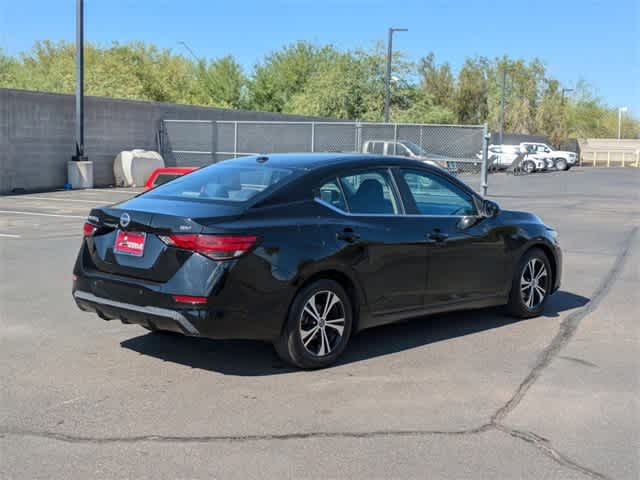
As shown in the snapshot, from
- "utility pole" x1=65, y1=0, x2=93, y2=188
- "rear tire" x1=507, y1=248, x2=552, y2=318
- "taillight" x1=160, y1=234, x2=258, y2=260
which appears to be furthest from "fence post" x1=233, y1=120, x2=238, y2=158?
"taillight" x1=160, y1=234, x2=258, y2=260

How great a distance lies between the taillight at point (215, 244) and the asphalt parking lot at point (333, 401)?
2.91ft

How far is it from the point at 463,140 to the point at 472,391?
811 inches

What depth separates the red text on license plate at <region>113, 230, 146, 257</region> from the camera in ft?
19.0

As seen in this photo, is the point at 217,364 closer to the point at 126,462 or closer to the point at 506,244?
the point at 126,462

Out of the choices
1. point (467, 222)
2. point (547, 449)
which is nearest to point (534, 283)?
point (467, 222)

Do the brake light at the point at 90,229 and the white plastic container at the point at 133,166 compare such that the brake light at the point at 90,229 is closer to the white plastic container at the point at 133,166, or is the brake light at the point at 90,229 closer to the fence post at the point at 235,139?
the white plastic container at the point at 133,166

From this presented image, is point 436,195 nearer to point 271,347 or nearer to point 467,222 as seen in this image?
point 467,222

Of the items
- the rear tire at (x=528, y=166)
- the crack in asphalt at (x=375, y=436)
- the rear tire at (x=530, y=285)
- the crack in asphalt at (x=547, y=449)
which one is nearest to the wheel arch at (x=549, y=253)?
the rear tire at (x=530, y=285)

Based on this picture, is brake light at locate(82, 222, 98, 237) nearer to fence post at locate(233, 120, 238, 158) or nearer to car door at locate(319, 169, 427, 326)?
car door at locate(319, 169, 427, 326)

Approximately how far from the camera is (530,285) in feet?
26.0

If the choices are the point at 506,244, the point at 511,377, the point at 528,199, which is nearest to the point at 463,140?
the point at 528,199

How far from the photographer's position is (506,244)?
7.57 meters

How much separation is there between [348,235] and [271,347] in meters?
1.15

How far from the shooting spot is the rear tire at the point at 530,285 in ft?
25.5
